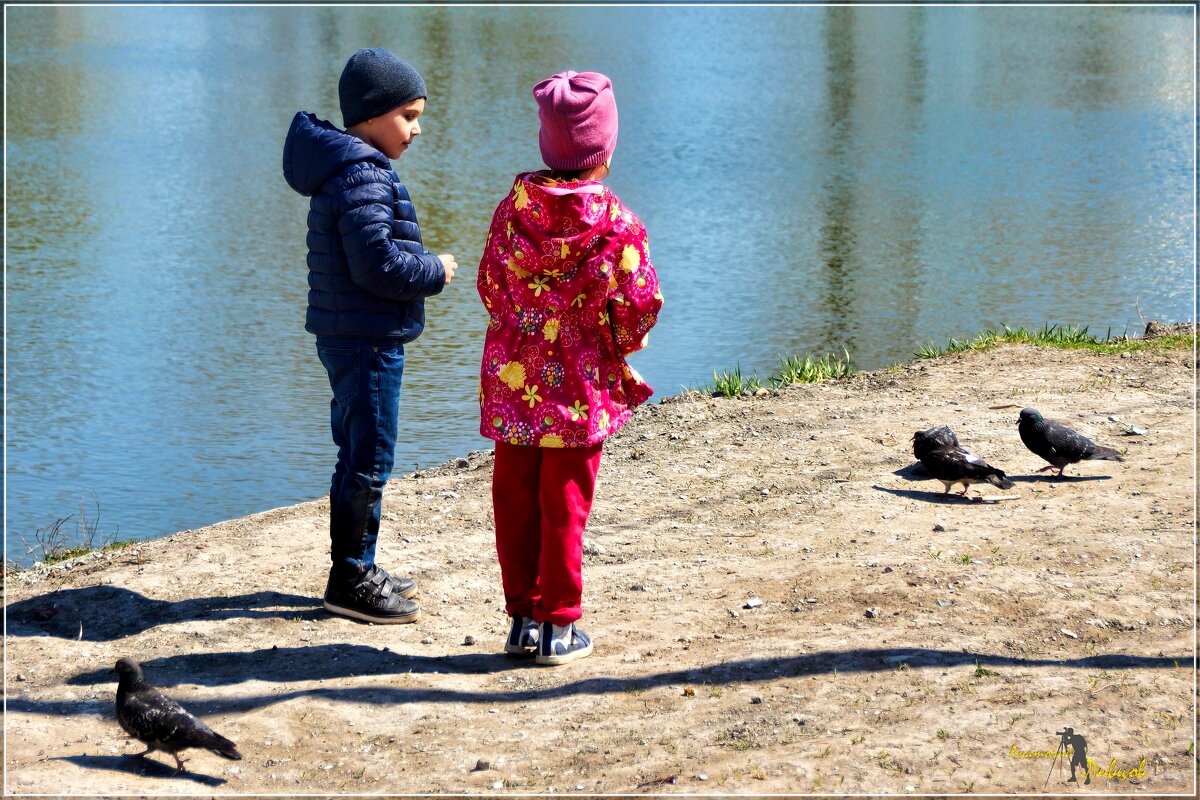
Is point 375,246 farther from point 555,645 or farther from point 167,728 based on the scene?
point 167,728

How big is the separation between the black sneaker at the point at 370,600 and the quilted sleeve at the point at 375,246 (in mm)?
1104

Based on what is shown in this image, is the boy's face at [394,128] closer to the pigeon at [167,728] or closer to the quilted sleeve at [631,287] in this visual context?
the quilted sleeve at [631,287]

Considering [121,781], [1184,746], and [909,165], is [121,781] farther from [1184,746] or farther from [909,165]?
[909,165]

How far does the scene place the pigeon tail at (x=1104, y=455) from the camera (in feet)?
18.2

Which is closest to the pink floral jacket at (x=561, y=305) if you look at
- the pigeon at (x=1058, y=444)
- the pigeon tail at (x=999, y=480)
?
the pigeon tail at (x=999, y=480)

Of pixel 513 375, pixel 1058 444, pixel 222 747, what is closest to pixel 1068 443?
pixel 1058 444

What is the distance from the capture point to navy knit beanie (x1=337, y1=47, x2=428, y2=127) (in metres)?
4.23

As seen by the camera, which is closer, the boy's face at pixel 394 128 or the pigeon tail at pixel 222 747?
the pigeon tail at pixel 222 747

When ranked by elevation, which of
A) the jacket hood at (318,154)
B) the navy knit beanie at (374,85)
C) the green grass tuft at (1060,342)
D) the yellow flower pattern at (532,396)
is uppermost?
the navy knit beanie at (374,85)

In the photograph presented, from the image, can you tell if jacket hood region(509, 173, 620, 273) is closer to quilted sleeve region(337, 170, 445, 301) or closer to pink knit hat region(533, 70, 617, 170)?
pink knit hat region(533, 70, 617, 170)

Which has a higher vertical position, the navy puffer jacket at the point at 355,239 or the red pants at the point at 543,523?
the navy puffer jacket at the point at 355,239

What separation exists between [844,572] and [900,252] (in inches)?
287

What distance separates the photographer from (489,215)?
1211 cm

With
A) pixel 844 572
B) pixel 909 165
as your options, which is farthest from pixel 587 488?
pixel 909 165
